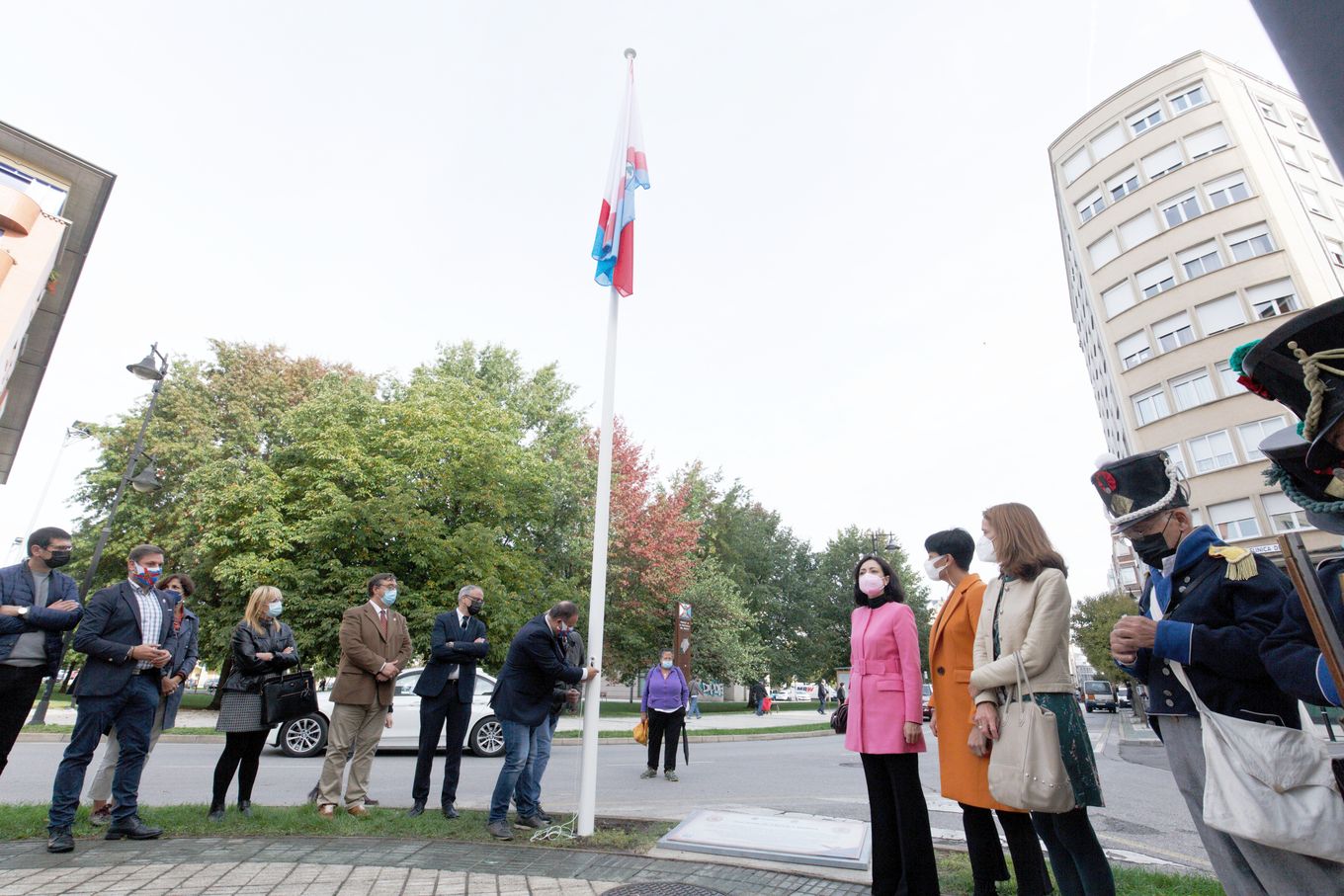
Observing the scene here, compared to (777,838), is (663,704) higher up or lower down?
Answer: higher up

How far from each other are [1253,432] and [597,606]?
31.1 m

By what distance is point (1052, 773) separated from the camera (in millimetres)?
2836

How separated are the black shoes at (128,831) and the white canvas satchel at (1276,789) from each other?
6170mm

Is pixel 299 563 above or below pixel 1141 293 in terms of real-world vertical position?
below

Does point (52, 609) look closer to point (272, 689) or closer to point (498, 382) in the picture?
point (272, 689)

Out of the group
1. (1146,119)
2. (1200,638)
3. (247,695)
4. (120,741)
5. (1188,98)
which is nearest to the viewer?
(1200,638)

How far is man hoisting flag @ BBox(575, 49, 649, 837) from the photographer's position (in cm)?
524

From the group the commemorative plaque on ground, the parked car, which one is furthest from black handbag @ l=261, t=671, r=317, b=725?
the parked car

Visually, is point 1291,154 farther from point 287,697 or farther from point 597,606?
point 287,697

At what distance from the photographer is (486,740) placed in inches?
462

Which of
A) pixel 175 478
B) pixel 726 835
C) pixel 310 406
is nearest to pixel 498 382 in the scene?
pixel 310 406

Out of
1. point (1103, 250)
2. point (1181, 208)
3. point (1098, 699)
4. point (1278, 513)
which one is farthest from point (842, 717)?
point (1098, 699)

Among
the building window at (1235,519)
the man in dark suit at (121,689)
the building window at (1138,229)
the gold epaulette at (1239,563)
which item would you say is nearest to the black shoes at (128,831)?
the man in dark suit at (121,689)

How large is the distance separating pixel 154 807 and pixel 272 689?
1.56 m
